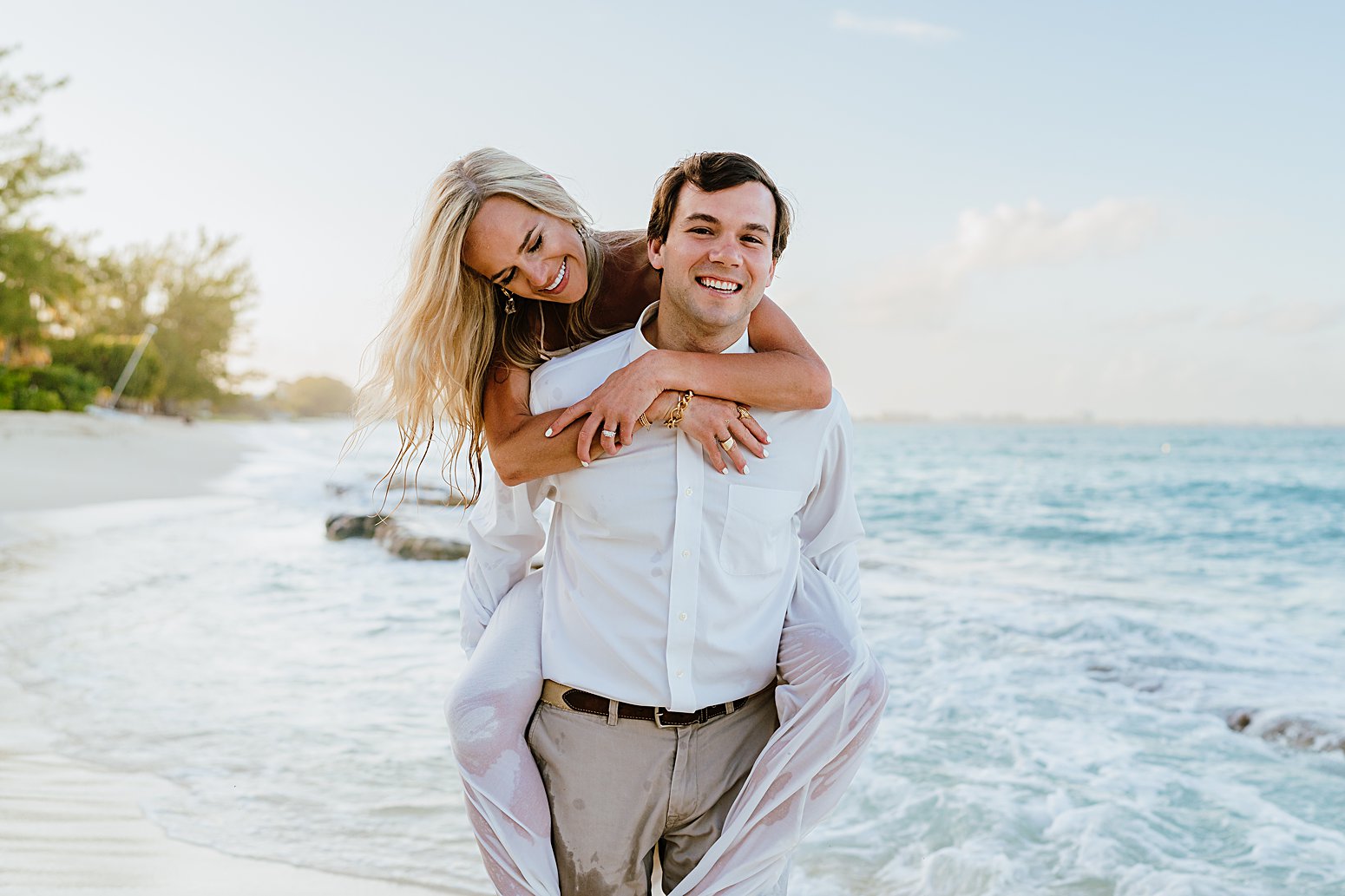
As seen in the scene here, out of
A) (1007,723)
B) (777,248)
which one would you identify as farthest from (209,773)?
(1007,723)

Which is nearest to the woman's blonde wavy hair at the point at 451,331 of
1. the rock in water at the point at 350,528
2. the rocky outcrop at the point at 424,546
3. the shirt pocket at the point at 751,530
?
the shirt pocket at the point at 751,530

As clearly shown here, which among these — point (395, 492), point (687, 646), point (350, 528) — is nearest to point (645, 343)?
point (687, 646)

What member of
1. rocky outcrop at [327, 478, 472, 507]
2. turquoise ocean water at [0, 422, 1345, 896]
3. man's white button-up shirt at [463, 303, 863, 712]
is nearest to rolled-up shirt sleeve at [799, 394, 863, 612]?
man's white button-up shirt at [463, 303, 863, 712]

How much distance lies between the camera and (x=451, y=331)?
2678 millimetres

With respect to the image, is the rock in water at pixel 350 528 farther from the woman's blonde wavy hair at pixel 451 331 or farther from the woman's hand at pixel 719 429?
the woman's hand at pixel 719 429

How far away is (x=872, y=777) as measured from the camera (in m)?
5.26

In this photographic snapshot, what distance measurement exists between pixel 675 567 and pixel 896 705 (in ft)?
15.2

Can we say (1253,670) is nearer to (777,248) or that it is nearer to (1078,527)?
(777,248)

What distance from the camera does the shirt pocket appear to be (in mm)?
2418

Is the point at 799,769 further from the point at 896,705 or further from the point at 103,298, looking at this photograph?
the point at 103,298

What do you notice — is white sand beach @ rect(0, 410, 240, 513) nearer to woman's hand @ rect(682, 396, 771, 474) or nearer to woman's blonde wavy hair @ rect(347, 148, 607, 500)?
woman's blonde wavy hair @ rect(347, 148, 607, 500)

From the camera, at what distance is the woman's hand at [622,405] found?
2350mm

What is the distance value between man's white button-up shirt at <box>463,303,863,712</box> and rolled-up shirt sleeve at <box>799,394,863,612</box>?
55mm

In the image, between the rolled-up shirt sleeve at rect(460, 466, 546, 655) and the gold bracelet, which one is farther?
the rolled-up shirt sleeve at rect(460, 466, 546, 655)
